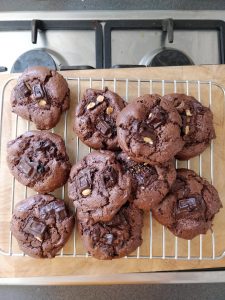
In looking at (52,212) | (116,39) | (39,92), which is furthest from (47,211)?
(116,39)

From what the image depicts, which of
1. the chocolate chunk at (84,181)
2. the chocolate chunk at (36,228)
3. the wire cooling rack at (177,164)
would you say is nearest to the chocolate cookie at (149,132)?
the chocolate chunk at (84,181)

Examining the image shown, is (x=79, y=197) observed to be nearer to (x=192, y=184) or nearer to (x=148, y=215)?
(x=148, y=215)

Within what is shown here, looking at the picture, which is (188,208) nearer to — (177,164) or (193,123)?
(177,164)

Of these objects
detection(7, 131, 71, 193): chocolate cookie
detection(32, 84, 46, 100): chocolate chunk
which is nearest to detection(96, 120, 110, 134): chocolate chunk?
detection(7, 131, 71, 193): chocolate cookie

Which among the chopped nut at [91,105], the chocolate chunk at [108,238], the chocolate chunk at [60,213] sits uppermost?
the chopped nut at [91,105]

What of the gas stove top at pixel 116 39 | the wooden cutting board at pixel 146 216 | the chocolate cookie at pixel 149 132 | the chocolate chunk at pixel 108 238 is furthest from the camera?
the gas stove top at pixel 116 39

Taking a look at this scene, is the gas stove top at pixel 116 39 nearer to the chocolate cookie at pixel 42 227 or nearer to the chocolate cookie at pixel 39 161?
the chocolate cookie at pixel 39 161
